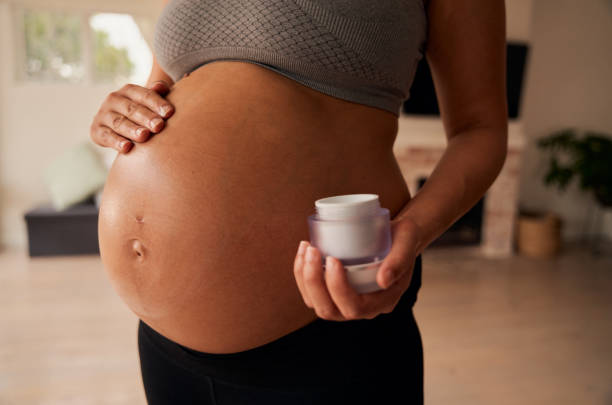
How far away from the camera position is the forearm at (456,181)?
529mm

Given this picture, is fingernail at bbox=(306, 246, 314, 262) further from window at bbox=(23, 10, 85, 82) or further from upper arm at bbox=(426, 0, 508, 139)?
window at bbox=(23, 10, 85, 82)

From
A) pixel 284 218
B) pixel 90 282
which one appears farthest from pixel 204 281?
pixel 90 282

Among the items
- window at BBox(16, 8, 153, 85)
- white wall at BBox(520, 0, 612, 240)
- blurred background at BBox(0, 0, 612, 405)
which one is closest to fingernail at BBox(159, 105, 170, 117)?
blurred background at BBox(0, 0, 612, 405)

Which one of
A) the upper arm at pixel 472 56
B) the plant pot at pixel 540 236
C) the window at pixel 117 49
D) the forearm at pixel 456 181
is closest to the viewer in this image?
the forearm at pixel 456 181

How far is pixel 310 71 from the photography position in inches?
23.9

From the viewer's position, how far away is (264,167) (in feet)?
1.86

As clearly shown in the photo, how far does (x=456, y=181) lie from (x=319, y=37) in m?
0.27

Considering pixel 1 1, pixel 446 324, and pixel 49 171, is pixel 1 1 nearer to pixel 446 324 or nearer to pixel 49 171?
pixel 49 171

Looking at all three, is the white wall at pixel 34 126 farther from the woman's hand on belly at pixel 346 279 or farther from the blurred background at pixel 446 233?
the woman's hand on belly at pixel 346 279

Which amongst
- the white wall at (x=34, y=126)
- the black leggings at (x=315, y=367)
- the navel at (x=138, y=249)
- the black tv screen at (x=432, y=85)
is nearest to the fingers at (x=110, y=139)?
the navel at (x=138, y=249)

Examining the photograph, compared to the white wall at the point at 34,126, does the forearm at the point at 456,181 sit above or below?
above

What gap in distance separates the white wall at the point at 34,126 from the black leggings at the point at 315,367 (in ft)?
13.4

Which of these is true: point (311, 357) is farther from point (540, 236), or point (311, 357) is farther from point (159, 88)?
point (540, 236)

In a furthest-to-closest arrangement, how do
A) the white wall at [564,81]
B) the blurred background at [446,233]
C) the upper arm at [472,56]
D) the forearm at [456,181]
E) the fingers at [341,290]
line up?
1. the white wall at [564,81]
2. the blurred background at [446,233]
3. the upper arm at [472,56]
4. the forearm at [456,181]
5. the fingers at [341,290]
